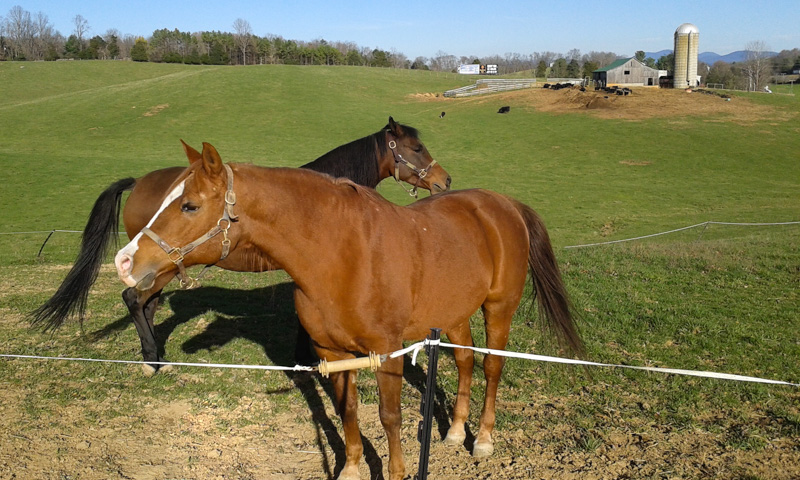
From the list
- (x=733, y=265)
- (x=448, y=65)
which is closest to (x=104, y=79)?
(x=733, y=265)

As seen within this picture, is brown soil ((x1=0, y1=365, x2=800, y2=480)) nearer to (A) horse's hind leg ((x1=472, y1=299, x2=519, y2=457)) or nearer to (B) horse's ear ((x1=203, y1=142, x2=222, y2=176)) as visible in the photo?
(A) horse's hind leg ((x1=472, y1=299, x2=519, y2=457))

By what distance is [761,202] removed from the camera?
23.3m

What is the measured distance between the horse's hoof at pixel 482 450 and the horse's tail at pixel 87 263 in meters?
3.97

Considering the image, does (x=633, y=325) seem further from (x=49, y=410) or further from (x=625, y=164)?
(x=625, y=164)

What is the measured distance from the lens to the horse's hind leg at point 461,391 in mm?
4582

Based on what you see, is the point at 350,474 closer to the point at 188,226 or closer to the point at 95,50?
the point at 188,226

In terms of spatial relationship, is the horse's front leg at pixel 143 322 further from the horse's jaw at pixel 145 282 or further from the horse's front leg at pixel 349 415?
the horse's jaw at pixel 145 282

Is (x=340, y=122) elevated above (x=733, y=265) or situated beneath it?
elevated above

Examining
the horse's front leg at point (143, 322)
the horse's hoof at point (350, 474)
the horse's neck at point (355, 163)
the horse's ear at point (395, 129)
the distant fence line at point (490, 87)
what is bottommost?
the horse's hoof at point (350, 474)

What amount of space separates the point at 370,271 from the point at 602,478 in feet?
7.10

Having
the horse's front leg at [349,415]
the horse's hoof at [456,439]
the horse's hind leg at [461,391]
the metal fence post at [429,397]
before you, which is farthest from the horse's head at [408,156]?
the metal fence post at [429,397]

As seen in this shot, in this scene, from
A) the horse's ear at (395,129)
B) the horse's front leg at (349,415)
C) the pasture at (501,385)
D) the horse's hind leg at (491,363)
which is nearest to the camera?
the horse's front leg at (349,415)

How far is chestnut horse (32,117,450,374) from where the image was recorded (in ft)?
19.3

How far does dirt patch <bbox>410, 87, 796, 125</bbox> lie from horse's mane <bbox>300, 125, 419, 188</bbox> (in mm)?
39810
